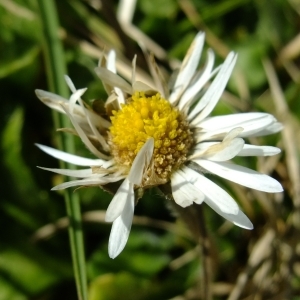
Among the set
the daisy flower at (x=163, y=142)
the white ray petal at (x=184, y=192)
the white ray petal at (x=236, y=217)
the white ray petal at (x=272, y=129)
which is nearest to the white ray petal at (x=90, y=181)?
the daisy flower at (x=163, y=142)

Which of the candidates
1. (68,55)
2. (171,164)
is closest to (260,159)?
(171,164)

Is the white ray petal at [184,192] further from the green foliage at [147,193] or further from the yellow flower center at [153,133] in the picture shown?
the green foliage at [147,193]

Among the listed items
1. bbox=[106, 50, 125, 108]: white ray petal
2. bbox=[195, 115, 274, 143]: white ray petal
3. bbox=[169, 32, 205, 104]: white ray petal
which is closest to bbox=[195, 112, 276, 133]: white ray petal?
bbox=[195, 115, 274, 143]: white ray petal

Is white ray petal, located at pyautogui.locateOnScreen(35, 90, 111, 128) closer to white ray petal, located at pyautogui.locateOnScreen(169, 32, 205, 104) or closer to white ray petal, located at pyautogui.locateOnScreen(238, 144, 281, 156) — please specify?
white ray petal, located at pyautogui.locateOnScreen(169, 32, 205, 104)

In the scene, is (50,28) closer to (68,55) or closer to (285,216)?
(68,55)

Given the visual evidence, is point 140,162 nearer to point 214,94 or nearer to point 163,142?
point 163,142

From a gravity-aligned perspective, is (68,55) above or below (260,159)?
above
